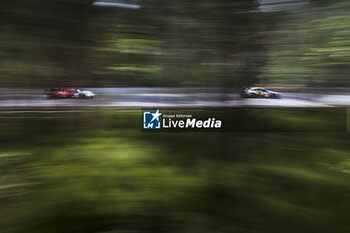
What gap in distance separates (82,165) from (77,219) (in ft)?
1.16

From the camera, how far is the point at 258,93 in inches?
54.1

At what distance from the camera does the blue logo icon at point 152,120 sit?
55.6 inches

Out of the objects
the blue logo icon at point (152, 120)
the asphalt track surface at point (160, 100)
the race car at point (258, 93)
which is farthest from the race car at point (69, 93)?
the race car at point (258, 93)

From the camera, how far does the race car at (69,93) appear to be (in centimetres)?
139

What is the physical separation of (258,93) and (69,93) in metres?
1.29

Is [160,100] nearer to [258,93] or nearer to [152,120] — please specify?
[152,120]

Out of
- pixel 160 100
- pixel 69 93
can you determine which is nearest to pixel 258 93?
pixel 160 100

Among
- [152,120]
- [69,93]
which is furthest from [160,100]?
[69,93]

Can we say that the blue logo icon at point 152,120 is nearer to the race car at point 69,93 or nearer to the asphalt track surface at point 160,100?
the asphalt track surface at point 160,100

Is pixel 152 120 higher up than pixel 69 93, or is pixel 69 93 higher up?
pixel 69 93

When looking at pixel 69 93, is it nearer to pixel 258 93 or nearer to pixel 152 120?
pixel 152 120

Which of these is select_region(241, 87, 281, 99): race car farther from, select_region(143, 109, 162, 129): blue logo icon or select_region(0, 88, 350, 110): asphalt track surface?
select_region(143, 109, 162, 129): blue logo icon

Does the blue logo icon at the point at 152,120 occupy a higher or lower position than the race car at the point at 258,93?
lower

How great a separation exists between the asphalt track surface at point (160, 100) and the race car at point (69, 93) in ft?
0.08
